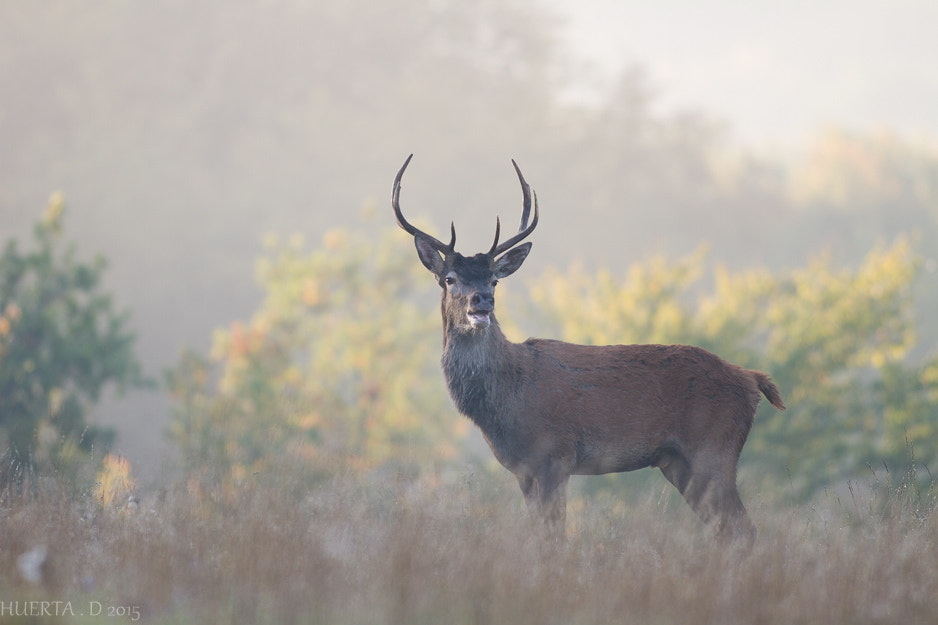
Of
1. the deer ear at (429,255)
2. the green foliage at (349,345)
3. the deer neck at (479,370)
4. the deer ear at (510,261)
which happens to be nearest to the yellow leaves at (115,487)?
the deer neck at (479,370)

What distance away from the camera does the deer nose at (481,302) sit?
23.1ft

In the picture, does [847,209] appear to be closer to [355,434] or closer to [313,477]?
[355,434]

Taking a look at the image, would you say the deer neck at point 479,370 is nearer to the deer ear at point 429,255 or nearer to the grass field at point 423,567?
the deer ear at point 429,255

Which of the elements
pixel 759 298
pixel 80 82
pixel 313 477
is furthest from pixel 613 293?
pixel 80 82

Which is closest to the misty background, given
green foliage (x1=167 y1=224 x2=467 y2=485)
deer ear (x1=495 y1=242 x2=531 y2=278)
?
green foliage (x1=167 y1=224 x2=467 y2=485)

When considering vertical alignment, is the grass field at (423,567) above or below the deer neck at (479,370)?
below

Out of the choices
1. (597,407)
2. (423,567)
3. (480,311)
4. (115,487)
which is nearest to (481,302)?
(480,311)

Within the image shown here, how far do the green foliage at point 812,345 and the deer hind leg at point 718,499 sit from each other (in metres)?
12.8

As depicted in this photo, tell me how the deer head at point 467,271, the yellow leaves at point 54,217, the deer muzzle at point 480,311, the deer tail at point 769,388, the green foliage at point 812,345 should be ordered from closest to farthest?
the deer muzzle at point 480,311
the deer head at point 467,271
the deer tail at point 769,388
the yellow leaves at point 54,217
the green foliage at point 812,345

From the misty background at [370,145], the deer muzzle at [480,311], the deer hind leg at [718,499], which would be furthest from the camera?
the misty background at [370,145]

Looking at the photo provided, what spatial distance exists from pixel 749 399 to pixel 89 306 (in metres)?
16.5

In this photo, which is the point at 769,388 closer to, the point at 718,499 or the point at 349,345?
the point at 718,499

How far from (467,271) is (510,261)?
524 millimetres

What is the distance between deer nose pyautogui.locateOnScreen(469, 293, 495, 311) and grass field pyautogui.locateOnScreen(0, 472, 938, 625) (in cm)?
138
